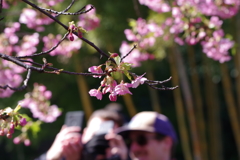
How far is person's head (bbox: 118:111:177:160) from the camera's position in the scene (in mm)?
2297

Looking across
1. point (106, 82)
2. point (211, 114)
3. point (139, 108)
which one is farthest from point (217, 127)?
point (106, 82)

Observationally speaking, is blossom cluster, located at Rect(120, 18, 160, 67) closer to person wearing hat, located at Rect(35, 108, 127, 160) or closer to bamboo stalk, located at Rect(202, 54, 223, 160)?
person wearing hat, located at Rect(35, 108, 127, 160)

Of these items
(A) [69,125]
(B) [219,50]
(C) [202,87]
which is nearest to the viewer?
(A) [69,125]

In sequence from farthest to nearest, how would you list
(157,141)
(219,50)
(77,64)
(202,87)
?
(202,87) → (77,64) → (219,50) → (157,141)

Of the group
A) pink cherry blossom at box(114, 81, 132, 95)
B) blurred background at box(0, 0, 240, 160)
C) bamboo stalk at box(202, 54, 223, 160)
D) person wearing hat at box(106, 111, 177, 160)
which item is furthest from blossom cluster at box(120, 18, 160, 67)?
bamboo stalk at box(202, 54, 223, 160)

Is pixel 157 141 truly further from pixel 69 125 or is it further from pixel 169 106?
pixel 169 106

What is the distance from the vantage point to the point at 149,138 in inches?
93.1

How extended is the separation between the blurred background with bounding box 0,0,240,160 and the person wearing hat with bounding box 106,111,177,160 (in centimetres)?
310

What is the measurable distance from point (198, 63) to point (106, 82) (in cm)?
963

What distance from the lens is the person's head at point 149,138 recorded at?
2297mm

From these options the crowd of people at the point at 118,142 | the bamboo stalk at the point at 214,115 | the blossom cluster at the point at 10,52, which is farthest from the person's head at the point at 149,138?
the bamboo stalk at the point at 214,115

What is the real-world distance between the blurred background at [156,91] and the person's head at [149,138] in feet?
10.2

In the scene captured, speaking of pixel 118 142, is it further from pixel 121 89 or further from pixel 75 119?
pixel 121 89

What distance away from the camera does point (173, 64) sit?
7.65m
